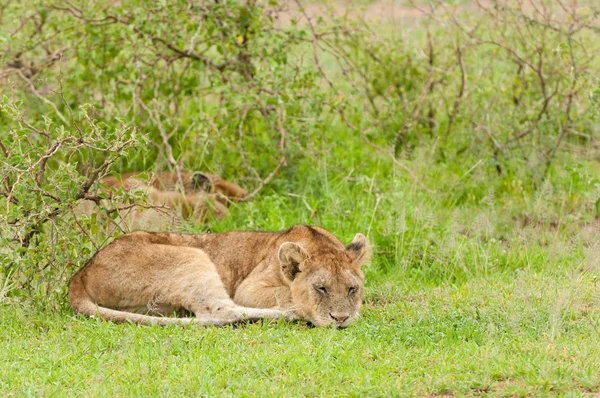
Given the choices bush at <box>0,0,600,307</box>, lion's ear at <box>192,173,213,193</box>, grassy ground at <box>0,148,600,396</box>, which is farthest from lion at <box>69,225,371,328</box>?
lion's ear at <box>192,173,213,193</box>

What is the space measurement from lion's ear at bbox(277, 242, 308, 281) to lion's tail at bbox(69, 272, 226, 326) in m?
0.59

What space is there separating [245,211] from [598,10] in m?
3.85

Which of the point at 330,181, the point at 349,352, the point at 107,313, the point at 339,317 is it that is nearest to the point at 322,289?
the point at 339,317

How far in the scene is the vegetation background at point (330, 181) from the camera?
5.59m

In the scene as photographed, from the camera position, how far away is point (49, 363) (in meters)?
5.78

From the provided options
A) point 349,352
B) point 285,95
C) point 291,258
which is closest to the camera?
point 349,352

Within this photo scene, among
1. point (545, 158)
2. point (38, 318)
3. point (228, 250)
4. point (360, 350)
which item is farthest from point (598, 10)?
point (38, 318)

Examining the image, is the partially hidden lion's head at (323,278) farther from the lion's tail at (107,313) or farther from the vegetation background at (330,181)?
the lion's tail at (107,313)

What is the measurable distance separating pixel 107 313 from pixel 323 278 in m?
1.40

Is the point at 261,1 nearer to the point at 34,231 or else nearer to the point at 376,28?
the point at 376,28

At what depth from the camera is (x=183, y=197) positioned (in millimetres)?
9633

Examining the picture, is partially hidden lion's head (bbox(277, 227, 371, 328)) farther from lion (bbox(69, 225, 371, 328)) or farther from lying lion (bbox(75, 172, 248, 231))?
lying lion (bbox(75, 172, 248, 231))

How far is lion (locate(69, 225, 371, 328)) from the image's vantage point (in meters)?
6.73

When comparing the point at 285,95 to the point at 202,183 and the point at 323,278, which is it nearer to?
the point at 202,183
